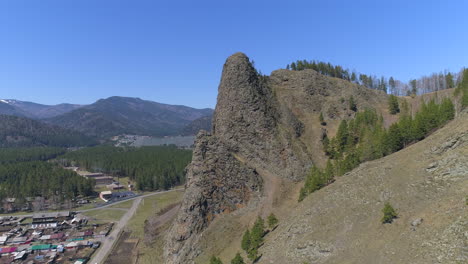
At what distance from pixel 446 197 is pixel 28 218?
153 metres

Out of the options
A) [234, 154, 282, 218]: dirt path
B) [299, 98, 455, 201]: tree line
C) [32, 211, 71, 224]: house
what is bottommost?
[32, 211, 71, 224]: house

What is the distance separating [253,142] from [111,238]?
2408 inches

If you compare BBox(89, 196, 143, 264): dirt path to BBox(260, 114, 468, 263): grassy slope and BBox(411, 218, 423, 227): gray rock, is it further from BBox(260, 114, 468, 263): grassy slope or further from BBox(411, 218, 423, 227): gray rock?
BBox(411, 218, 423, 227): gray rock

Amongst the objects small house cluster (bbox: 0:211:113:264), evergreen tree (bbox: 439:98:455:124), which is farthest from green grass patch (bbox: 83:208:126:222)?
evergreen tree (bbox: 439:98:455:124)

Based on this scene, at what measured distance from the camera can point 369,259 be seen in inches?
1475

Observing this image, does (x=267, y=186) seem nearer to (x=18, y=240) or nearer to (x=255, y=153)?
(x=255, y=153)

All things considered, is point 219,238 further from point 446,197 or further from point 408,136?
point 408,136

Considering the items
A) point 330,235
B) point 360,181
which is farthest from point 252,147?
point 330,235

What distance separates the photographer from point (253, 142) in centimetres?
9500

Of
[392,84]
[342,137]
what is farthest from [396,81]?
[342,137]

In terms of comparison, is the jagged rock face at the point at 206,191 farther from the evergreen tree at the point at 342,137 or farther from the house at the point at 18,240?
the house at the point at 18,240

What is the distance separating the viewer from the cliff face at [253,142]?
74.7m

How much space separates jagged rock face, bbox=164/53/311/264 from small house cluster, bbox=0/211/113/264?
116ft

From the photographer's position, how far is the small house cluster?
82938mm
